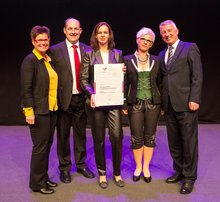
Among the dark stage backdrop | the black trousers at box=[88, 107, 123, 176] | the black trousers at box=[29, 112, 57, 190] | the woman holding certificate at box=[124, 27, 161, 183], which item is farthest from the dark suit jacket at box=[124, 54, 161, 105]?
the dark stage backdrop

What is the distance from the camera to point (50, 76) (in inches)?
117

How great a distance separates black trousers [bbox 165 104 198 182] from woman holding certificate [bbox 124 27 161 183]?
19 cm

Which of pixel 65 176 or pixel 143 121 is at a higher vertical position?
pixel 143 121

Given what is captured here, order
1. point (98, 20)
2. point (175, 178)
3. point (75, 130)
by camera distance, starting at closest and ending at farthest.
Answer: point (175, 178) < point (75, 130) < point (98, 20)

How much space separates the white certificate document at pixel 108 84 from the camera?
120 inches

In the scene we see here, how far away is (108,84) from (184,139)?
933mm

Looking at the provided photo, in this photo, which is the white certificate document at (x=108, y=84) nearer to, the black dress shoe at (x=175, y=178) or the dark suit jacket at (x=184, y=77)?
the dark suit jacket at (x=184, y=77)

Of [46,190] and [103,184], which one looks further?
[103,184]

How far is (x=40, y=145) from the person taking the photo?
3002 mm

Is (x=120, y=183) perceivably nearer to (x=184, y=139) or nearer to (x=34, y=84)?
(x=184, y=139)

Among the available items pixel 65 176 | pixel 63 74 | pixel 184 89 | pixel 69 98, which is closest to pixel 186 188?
pixel 184 89

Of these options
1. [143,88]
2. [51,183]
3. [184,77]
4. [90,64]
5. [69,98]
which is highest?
[90,64]

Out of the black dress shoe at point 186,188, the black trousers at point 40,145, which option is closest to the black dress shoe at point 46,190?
the black trousers at point 40,145

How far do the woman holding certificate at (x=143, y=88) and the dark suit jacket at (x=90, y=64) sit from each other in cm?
17
